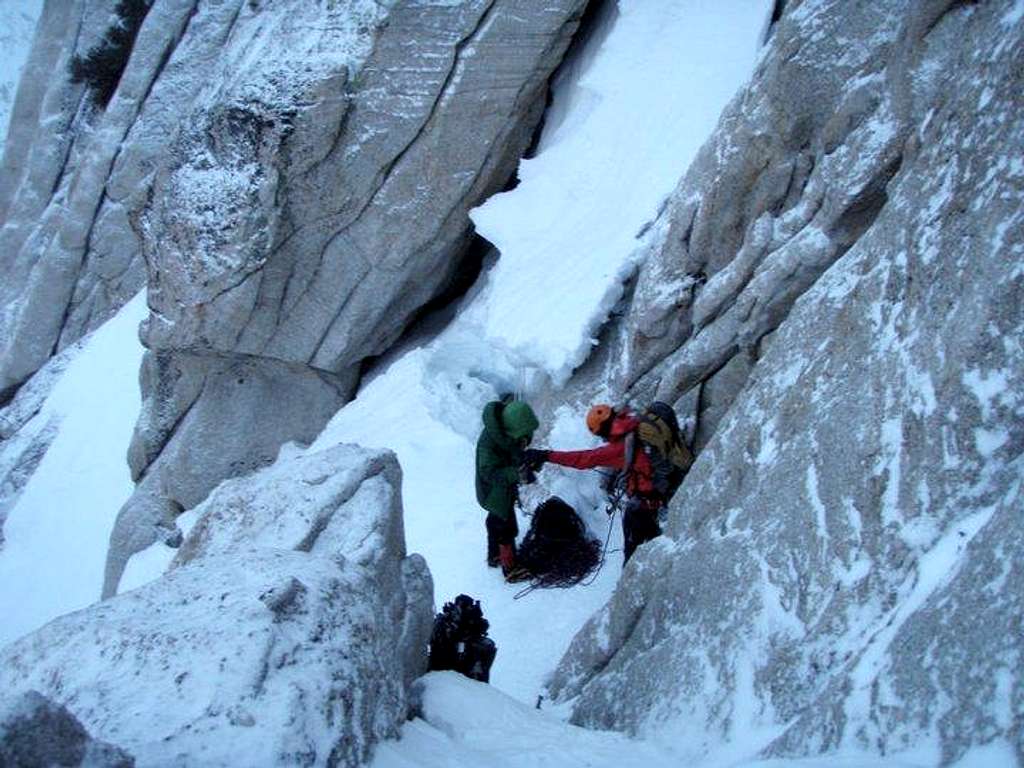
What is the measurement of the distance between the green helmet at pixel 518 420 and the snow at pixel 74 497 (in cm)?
1057

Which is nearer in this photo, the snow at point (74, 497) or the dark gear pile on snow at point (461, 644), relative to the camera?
the dark gear pile on snow at point (461, 644)

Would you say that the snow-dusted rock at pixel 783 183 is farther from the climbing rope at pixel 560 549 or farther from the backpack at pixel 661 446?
the climbing rope at pixel 560 549

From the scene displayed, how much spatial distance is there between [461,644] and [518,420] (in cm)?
237

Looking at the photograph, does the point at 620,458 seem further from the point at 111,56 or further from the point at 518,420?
the point at 111,56

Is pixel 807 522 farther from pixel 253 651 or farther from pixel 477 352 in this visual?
pixel 477 352

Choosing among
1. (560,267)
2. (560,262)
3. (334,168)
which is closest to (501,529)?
(560,267)

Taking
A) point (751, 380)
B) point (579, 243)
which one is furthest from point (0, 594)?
point (751, 380)

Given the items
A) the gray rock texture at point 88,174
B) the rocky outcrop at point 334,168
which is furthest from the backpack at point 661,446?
the gray rock texture at point 88,174

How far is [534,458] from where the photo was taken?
7902 mm

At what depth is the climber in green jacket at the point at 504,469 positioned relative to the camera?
300 inches

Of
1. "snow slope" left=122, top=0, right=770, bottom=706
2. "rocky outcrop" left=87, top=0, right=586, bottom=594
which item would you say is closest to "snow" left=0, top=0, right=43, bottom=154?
"rocky outcrop" left=87, top=0, right=586, bottom=594

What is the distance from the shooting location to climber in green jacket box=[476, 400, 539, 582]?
762 cm

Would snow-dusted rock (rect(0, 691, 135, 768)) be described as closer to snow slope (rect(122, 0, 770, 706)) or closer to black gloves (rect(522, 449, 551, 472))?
black gloves (rect(522, 449, 551, 472))

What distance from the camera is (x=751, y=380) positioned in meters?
6.13
